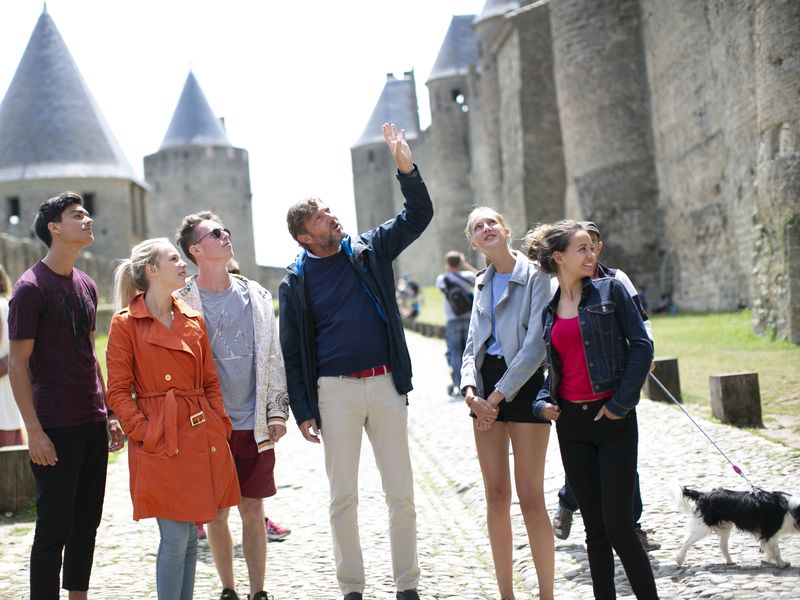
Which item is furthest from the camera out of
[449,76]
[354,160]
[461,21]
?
[354,160]

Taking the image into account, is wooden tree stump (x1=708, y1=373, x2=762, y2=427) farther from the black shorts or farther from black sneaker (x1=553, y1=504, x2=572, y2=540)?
the black shorts

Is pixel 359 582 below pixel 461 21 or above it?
below

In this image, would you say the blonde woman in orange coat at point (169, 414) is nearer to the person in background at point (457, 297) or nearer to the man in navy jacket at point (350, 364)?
the man in navy jacket at point (350, 364)

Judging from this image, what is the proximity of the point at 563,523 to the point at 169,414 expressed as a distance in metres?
2.18

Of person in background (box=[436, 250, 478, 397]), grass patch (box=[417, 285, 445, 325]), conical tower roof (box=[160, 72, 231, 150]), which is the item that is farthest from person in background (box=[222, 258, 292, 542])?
conical tower roof (box=[160, 72, 231, 150])

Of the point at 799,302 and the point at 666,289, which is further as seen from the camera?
the point at 666,289

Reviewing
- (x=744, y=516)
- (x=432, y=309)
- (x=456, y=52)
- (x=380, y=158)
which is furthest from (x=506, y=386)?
(x=380, y=158)

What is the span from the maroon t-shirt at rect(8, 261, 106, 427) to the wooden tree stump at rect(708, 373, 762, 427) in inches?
195

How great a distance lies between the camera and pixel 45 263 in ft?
14.3

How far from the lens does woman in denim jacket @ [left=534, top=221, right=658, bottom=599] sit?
368 cm

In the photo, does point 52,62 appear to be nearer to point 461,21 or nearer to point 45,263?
point 461,21

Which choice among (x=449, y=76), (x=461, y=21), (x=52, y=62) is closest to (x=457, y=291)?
(x=52, y=62)

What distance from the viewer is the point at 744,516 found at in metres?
4.23

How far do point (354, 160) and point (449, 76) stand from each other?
18036 millimetres
